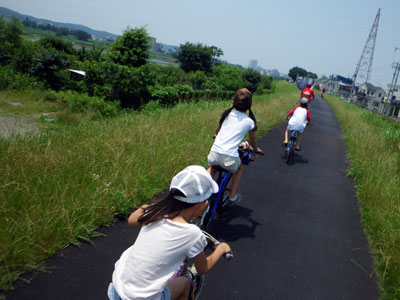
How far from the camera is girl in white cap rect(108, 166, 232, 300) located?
1732 mm

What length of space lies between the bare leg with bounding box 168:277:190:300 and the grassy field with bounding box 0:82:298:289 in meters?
1.60

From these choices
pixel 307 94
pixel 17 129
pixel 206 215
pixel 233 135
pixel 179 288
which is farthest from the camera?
pixel 307 94

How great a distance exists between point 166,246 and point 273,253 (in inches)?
97.4

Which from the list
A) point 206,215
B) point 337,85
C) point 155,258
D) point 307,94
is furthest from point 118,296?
point 337,85

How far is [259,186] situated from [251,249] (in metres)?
2.28

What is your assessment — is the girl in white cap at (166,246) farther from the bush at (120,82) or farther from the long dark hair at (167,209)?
the bush at (120,82)

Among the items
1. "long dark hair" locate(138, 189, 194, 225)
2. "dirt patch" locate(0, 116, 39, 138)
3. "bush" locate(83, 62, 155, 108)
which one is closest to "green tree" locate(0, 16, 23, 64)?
"bush" locate(83, 62, 155, 108)

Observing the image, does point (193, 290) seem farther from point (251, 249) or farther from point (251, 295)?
point (251, 249)

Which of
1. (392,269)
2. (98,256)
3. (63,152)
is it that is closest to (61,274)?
(98,256)

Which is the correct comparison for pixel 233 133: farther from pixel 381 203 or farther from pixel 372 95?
pixel 372 95

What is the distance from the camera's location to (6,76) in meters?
17.4

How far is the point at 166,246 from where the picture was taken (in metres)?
1.75

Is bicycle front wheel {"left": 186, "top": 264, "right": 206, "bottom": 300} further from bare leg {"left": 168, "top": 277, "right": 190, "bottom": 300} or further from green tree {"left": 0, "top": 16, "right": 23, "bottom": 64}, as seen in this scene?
green tree {"left": 0, "top": 16, "right": 23, "bottom": 64}

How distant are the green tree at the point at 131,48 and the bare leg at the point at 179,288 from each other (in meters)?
16.9
